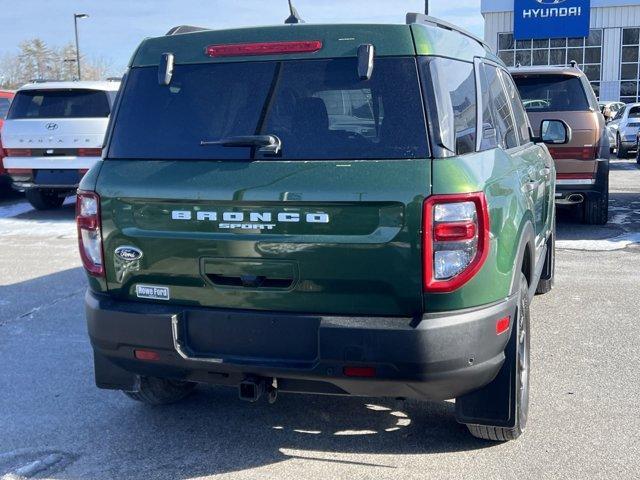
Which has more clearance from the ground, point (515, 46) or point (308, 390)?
point (515, 46)

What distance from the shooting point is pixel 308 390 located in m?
3.54

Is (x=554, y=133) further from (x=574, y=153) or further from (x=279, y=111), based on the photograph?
(x=279, y=111)

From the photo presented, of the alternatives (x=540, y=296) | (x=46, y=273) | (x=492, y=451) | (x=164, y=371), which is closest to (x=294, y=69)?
(x=164, y=371)

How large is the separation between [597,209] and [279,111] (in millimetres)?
7643

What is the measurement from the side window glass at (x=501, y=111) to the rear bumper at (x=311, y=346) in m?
1.24

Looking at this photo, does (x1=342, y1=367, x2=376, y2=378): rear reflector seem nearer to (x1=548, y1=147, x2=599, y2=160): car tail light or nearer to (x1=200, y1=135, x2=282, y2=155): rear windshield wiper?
(x1=200, y1=135, x2=282, y2=155): rear windshield wiper

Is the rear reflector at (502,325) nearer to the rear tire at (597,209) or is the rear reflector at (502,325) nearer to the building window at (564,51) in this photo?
the rear tire at (597,209)

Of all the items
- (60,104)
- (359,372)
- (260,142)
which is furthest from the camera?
(60,104)

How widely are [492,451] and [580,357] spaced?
1.68 m

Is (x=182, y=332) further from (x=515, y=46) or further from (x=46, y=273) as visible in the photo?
(x=515, y=46)

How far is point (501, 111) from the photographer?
15.4 feet

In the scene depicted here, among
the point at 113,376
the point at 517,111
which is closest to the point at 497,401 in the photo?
the point at 113,376

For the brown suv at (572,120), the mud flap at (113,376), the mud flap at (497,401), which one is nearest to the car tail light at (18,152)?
the brown suv at (572,120)

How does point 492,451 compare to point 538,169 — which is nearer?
point 492,451
